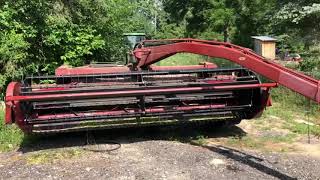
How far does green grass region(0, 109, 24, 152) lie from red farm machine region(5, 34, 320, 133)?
69 cm

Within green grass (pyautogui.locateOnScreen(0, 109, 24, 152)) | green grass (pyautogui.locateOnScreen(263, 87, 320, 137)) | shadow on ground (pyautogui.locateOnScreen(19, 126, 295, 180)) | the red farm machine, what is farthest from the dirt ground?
green grass (pyautogui.locateOnScreen(263, 87, 320, 137))

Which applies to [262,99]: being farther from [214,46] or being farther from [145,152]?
[145,152]

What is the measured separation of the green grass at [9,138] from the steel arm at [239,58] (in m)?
2.66

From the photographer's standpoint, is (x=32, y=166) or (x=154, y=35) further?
(x=154, y=35)

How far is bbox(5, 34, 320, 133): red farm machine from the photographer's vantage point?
279 inches

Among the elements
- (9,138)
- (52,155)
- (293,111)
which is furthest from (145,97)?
(293,111)

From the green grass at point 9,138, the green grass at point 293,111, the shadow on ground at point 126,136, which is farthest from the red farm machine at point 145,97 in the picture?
the green grass at point 293,111

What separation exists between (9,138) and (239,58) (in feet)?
13.7

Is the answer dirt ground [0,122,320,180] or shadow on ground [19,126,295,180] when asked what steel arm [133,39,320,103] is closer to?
dirt ground [0,122,320,180]

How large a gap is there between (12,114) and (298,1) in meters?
10.2

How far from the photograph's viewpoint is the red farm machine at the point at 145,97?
7.09m

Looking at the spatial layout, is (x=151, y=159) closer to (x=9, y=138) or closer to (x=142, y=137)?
(x=142, y=137)

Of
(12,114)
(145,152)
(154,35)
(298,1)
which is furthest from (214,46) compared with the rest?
(154,35)

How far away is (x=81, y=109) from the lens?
25.9 ft
